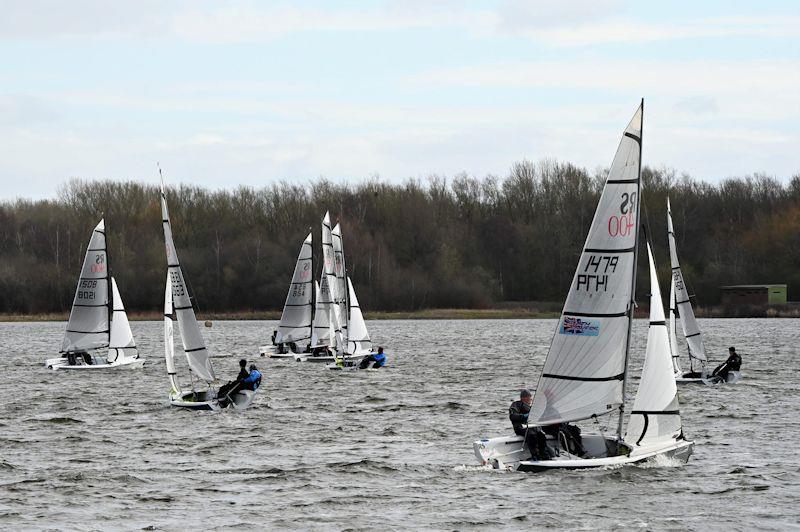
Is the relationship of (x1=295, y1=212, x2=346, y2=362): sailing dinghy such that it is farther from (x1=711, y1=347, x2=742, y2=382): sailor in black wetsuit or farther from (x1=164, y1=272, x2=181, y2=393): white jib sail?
(x1=711, y1=347, x2=742, y2=382): sailor in black wetsuit

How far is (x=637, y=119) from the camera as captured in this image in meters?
20.2

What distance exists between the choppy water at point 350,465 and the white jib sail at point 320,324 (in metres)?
8.46

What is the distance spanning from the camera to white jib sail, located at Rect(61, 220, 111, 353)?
4569cm

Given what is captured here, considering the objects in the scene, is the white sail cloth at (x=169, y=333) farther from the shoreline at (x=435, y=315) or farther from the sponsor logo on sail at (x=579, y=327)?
the shoreline at (x=435, y=315)

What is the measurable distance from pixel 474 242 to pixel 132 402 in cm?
8017

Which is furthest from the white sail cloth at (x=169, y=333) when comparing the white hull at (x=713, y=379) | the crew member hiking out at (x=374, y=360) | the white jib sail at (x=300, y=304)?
the white jib sail at (x=300, y=304)

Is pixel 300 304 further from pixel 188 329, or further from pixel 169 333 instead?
pixel 188 329

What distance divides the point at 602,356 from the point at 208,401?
43.8 feet

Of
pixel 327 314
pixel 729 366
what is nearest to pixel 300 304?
pixel 327 314

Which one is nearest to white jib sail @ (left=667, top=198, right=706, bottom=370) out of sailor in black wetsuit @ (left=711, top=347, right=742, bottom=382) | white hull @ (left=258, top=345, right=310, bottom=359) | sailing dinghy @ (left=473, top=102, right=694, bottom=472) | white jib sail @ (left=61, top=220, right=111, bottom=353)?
sailor in black wetsuit @ (left=711, top=347, right=742, bottom=382)

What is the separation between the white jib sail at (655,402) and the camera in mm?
21500

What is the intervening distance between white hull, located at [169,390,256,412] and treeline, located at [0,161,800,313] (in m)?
68.5

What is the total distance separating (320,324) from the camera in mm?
51938

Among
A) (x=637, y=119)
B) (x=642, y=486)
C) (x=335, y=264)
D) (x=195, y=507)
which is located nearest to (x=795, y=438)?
(x=642, y=486)
